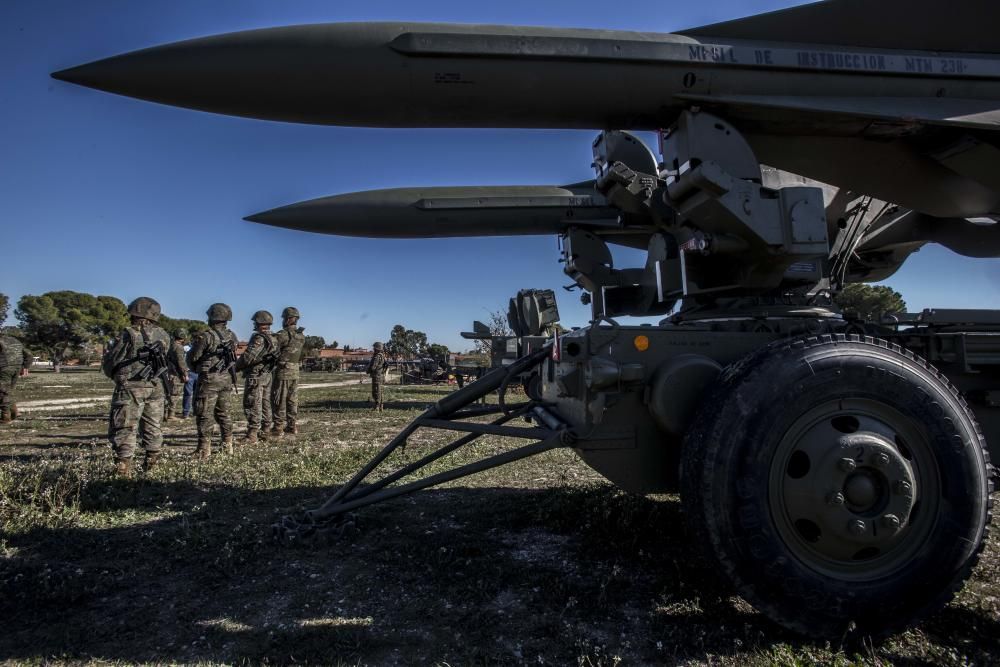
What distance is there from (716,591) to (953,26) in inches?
187

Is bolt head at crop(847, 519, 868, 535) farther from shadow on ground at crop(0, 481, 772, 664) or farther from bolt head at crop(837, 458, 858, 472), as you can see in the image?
shadow on ground at crop(0, 481, 772, 664)

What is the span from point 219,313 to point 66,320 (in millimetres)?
52452

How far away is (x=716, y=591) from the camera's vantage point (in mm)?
2875

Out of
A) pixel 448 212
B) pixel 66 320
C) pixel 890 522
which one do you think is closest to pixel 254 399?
pixel 448 212

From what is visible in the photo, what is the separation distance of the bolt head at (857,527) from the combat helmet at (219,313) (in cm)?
805

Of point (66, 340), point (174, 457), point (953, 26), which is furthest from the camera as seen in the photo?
point (66, 340)

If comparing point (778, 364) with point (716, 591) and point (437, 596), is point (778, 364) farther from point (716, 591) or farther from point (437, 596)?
point (437, 596)

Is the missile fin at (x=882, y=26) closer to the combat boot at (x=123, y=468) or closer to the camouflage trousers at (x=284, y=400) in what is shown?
the combat boot at (x=123, y=468)

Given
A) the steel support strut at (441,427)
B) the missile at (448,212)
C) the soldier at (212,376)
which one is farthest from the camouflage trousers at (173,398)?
the steel support strut at (441,427)

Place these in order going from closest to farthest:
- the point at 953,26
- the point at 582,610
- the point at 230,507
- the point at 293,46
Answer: the point at 582,610 → the point at 293,46 → the point at 953,26 → the point at 230,507

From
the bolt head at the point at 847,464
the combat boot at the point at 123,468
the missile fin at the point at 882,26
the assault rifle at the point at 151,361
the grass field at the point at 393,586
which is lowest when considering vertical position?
the grass field at the point at 393,586

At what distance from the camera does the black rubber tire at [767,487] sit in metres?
2.19

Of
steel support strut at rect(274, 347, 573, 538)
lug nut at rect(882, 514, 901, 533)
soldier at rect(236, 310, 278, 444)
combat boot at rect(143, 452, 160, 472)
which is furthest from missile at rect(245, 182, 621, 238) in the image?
lug nut at rect(882, 514, 901, 533)

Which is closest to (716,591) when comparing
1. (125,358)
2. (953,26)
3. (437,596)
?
(437,596)
